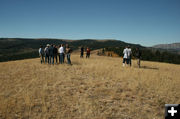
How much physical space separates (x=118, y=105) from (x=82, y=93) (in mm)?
2036

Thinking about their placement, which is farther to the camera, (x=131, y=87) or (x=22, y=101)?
(x=131, y=87)

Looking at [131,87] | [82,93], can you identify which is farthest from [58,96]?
[131,87]

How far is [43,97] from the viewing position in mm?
6184

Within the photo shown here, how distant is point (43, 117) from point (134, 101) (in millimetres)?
4097

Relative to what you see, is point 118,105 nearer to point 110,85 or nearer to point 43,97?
point 110,85

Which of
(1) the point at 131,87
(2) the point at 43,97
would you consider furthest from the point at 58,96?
(1) the point at 131,87

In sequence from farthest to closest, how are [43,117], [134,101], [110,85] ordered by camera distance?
[110,85] → [134,101] → [43,117]

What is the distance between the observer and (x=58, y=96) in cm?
638

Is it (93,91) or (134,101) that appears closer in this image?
(134,101)

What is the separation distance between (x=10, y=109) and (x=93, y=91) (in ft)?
13.1

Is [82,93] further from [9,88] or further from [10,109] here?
[9,88]

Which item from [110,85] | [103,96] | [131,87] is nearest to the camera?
[103,96]

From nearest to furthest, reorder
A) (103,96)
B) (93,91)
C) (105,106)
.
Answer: (105,106) < (103,96) < (93,91)

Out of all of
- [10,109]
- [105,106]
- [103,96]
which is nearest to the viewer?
[10,109]
